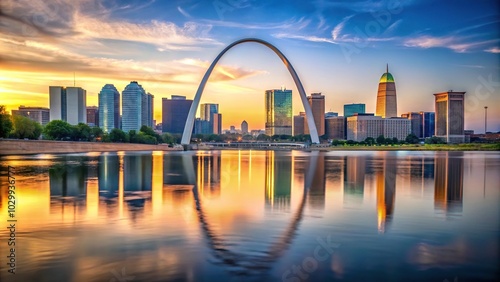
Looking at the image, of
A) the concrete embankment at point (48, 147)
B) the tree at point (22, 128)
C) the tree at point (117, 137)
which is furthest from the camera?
the tree at point (117, 137)

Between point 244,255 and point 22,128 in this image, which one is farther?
point 22,128

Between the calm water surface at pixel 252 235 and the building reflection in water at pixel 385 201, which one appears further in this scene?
the building reflection in water at pixel 385 201

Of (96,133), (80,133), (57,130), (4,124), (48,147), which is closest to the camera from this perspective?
(4,124)

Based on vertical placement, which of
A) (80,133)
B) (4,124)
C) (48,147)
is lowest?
(48,147)

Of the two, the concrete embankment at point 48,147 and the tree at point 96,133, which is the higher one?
the tree at point 96,133

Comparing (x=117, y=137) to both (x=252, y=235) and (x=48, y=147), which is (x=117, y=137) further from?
(x=252, y=235)

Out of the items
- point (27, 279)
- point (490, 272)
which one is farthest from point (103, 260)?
point (490, 272)

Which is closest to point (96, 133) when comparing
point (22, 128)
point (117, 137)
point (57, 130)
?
point (117, 137)

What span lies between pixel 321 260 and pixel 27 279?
223 inches

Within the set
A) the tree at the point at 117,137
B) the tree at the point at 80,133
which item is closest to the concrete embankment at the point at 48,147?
the tree at the point at 80,133

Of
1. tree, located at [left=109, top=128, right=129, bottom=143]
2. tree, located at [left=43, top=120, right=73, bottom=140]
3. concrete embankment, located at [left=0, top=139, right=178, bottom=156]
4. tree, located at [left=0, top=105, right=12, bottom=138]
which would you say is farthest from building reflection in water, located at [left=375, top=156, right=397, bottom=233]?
tree, located at [left=109, top=128, right=129, bottom=143]

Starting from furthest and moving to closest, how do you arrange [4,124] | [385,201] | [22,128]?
[22,128] < [4,124] < [385,201]

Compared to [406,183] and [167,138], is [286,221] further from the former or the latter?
[167,138]

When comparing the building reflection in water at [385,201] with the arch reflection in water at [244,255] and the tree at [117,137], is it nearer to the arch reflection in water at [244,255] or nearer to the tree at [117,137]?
the arch reflection in water at [244,255]
